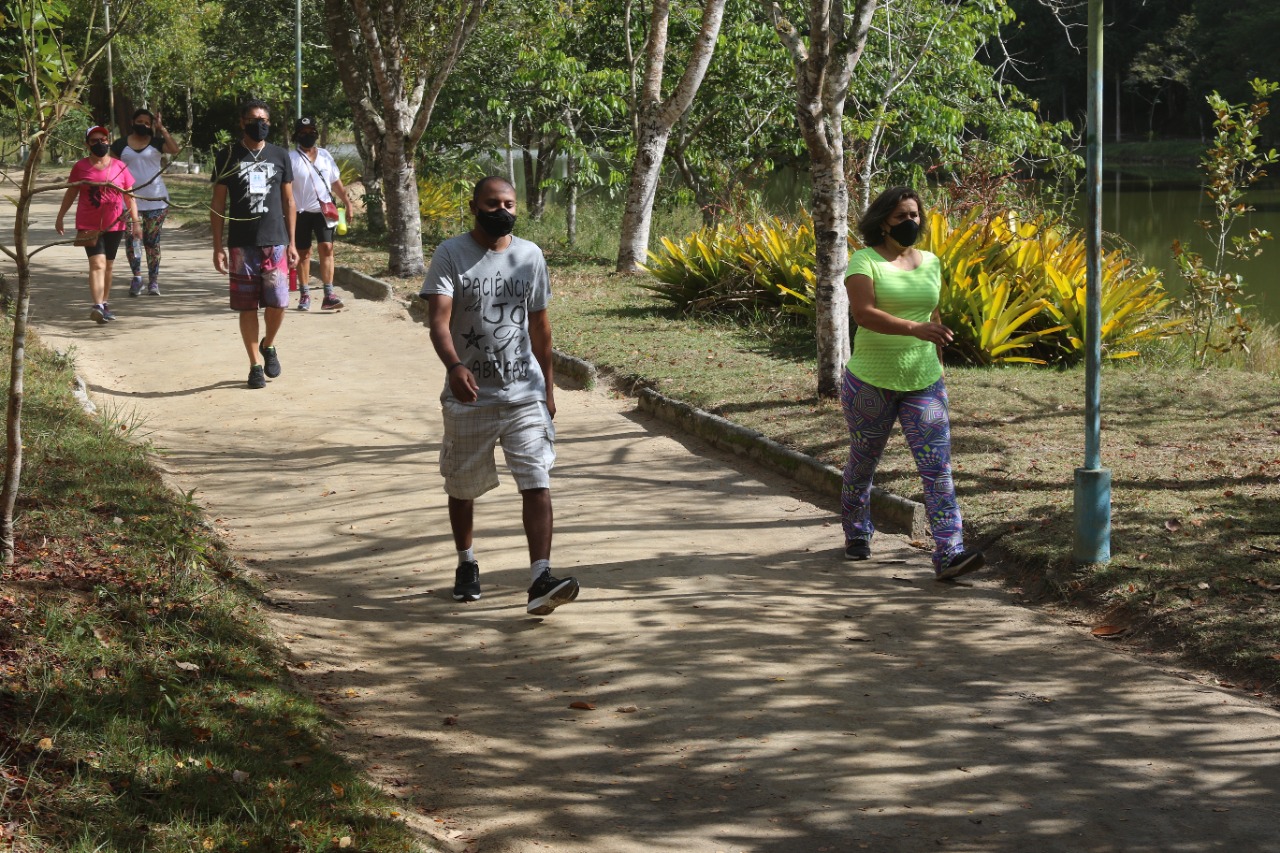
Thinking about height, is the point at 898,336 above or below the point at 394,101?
below

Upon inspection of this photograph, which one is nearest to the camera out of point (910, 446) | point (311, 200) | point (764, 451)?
point (910, 446)

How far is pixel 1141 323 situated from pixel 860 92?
Answer: 8939 millimetres

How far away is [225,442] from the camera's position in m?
9.31

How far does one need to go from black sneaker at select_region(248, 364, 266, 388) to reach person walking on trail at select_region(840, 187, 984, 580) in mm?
5554

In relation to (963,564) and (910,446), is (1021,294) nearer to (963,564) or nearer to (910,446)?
(910,446)

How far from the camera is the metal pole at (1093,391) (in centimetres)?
652

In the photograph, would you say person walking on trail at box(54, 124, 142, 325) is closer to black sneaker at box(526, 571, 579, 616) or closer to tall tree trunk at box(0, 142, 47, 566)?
tall tree trunk at box(0, 142, 47, 566)

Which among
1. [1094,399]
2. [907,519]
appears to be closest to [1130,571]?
[1094,399]

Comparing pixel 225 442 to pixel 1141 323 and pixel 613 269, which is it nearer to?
pixel 1141 323

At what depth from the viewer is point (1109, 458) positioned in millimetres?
8438

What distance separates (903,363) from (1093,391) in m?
0.88

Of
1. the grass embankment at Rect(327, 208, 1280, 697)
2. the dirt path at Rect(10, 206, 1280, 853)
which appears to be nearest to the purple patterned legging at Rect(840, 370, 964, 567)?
the dirt path at Rect(10, 206, 1280, 853)

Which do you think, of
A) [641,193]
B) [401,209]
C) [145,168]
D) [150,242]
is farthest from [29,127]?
[641,193]

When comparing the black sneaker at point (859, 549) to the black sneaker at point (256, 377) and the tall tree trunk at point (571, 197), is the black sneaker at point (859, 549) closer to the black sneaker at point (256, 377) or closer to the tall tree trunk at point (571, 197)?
the black sneaker at point (256, 377)
